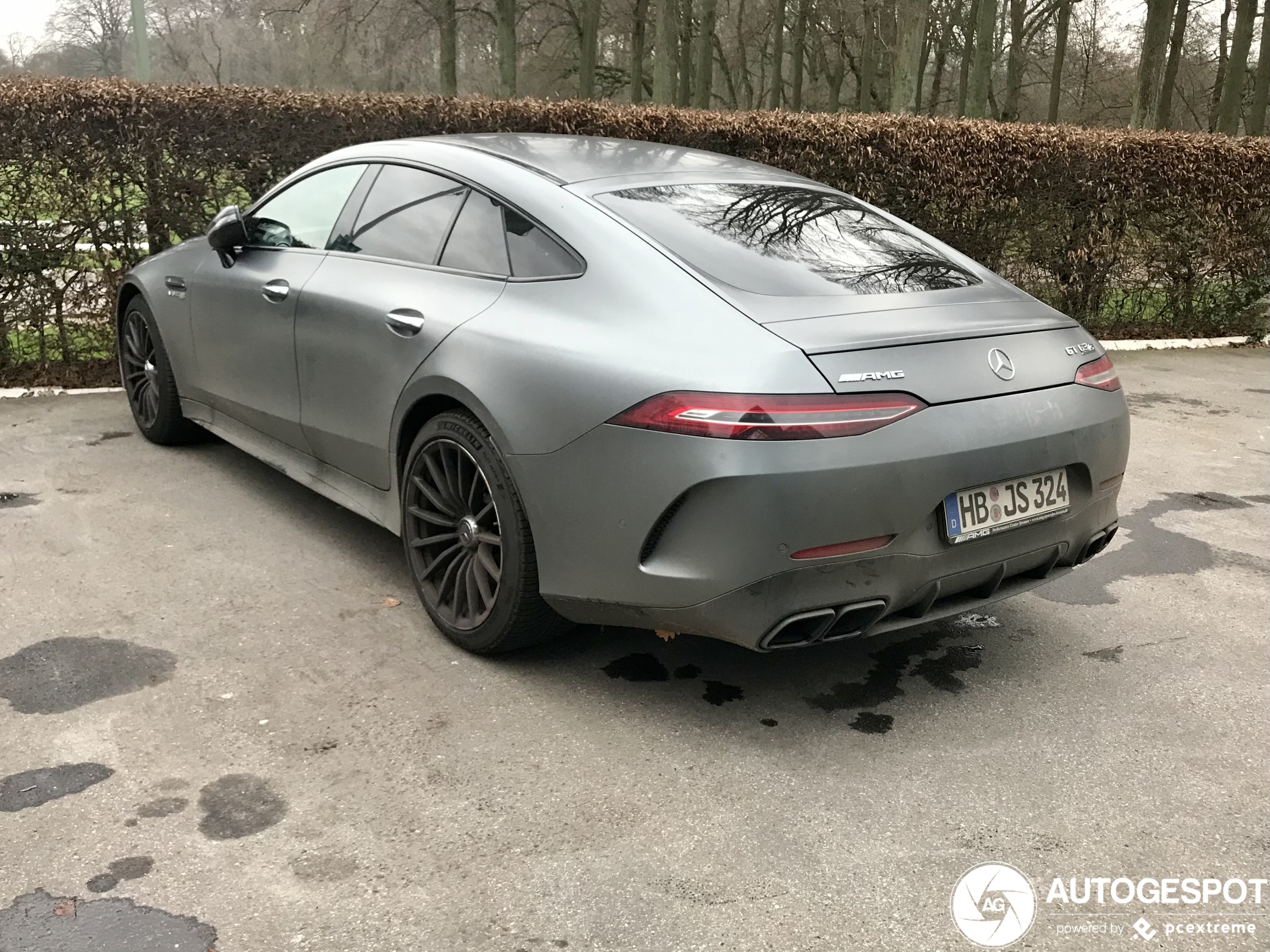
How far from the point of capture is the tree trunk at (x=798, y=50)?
27.4 m

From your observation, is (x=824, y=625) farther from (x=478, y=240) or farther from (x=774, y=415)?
(x=478, y=240)

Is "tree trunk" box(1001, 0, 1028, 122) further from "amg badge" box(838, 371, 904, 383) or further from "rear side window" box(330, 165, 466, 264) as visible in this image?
"amg badge" box(838, 371, 904, 383)

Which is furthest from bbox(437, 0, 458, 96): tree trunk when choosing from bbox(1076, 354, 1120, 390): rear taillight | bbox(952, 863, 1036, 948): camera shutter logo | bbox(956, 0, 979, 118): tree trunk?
bbox(952, 863, 1036, 948): camera shutter logo

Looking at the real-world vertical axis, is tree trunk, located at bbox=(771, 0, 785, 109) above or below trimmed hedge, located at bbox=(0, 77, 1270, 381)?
above

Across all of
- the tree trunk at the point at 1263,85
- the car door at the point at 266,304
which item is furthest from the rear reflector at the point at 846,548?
the tree trunk at the point at 1263,85

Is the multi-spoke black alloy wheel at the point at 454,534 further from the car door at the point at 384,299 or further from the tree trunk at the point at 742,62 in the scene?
the tree trunk at the point at 742,62

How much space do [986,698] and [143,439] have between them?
4538 mm

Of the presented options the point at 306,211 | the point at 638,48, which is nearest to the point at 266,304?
the point at 306,211

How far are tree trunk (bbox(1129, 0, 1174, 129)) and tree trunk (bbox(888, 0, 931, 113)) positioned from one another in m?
3.58

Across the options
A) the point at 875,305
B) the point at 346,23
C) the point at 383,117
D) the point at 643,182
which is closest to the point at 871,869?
the point at 875,305

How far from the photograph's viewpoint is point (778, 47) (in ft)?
92.6

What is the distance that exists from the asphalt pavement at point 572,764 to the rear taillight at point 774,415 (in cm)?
88

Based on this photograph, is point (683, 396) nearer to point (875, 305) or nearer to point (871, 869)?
point (875, 305)

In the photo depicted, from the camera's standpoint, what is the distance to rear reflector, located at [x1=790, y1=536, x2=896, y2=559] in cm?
283
